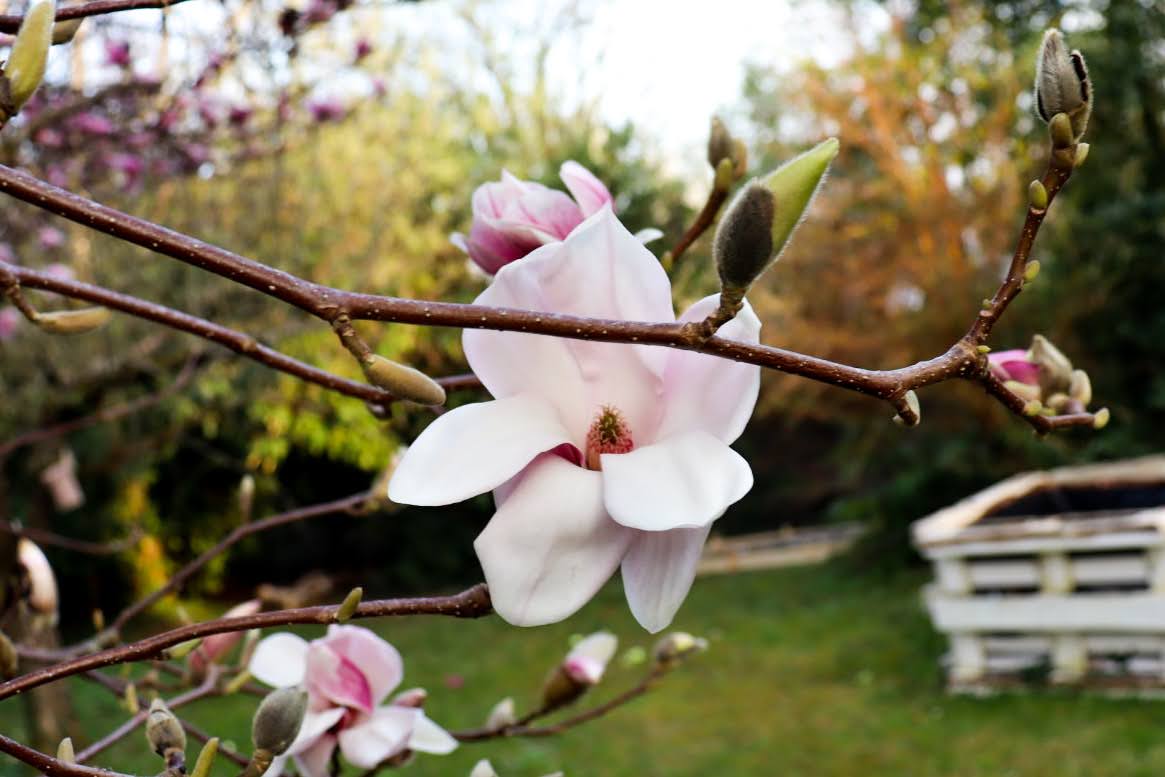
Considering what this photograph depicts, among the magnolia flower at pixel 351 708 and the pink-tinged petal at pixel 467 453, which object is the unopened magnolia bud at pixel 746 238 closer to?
the pink-tinged petal at pixel 467 453

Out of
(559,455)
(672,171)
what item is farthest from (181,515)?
(559,455)

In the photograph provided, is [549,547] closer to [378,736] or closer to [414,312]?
[414,312]

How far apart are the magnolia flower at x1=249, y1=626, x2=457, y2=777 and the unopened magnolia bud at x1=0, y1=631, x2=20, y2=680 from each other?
124 millimetres

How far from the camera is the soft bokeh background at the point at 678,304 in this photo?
2783 mm

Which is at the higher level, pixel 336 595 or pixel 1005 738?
pixel 1005 738

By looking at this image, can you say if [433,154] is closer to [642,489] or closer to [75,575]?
[75,575]

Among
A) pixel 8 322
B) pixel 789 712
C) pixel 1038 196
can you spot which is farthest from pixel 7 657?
pixel 789 712

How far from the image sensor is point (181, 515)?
6.55 metres

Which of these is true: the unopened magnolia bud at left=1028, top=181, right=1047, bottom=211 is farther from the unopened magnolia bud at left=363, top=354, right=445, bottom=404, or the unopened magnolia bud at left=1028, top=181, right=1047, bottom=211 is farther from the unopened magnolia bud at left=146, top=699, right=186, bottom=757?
the unopened magnolia bud at left=146, top=699, right=186, bottom=757

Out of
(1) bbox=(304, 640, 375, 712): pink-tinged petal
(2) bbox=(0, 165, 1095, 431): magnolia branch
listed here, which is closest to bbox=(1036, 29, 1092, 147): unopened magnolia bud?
(2) bbox=(0, 165, 1095, 431): magnolia branch

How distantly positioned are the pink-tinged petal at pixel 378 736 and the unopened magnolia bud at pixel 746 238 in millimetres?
272

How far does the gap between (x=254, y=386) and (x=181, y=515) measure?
272 centimetres

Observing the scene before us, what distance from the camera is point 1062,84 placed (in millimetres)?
342

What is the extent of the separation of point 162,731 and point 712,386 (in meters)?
0.21
